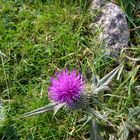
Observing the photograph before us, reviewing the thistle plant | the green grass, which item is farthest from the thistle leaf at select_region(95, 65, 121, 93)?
the green grass

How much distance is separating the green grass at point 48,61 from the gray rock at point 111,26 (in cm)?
7

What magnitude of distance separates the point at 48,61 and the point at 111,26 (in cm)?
52

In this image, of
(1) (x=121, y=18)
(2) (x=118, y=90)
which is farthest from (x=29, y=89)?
(1) (x=121, y=18)

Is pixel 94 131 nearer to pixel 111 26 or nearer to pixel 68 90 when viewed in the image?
pixel 68 90

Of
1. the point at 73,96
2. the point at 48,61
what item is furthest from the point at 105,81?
the point at 48,61

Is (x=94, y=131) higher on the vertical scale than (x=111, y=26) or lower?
lower

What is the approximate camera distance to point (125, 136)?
91.0 inches

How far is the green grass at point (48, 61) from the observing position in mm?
2688

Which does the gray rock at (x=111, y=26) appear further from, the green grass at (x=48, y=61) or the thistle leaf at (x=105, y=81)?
the thistle leaf at (x=105, y=81)

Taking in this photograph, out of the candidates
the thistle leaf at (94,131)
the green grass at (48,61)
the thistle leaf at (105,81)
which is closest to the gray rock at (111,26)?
the green grass at (48,61)

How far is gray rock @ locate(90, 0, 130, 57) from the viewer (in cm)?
290

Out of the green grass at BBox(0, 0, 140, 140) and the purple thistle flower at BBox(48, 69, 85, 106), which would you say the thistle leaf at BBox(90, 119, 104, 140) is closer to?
the purple thistle flower at BBox(48, 69, 85, 106)

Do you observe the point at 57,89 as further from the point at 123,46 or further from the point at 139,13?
the point at 139,13

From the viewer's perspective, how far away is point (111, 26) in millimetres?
2986
